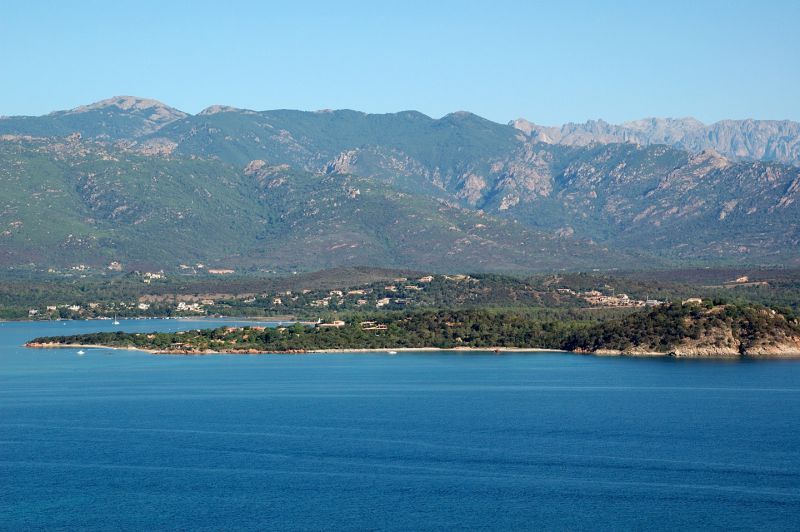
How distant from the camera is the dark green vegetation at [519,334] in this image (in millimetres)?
146750

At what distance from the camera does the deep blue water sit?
69.0 metres

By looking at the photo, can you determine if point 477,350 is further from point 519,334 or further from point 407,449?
point 407,449

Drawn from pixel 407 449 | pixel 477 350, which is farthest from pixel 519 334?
pixel 407 449

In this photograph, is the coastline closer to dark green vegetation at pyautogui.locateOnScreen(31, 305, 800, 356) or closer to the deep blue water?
dark green vegetation at pyautogui.locateOnScreen(31, 305, 800, 356)

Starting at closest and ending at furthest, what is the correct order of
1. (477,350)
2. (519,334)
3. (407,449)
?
(407,449), (477,350), (519,334)

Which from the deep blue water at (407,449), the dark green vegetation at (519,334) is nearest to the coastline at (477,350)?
the dark green vegetation at (519,334)

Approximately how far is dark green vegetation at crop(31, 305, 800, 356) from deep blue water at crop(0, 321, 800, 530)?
38.5ft

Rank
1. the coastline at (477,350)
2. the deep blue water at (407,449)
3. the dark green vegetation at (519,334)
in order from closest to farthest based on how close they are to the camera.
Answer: the deep blue water at (407,449), the coastline at (477,350), the dark green vegetation at (519,334)

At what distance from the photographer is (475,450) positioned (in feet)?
278

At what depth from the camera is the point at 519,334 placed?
168 metres

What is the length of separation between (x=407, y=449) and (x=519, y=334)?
83.4 metres

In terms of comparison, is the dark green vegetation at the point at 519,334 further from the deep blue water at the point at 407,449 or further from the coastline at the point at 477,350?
the deep blue water at the point at 407,449

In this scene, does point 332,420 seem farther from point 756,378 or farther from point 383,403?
point 756,378

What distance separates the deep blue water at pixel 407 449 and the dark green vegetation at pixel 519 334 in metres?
11.7
